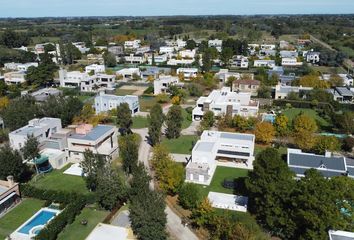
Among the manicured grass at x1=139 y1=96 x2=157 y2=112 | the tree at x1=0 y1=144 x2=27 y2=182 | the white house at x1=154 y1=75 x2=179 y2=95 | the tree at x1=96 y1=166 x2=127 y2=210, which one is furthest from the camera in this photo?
the white house at x1=154 y1=75 x2=179 y2=95

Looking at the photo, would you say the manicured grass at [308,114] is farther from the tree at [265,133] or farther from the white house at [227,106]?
the tree at [265,133]

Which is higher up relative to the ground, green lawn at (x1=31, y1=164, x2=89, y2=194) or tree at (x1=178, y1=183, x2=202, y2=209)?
tree at (x1=178, y1=183, x2=202, y2=209)

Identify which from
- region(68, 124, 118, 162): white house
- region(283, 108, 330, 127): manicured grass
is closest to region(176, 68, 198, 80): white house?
region(283, 108, 330, 127): manicured grass

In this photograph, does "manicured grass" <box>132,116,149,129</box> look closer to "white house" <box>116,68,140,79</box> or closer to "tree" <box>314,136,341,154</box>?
"tree" <box>314,136,341,154</box>

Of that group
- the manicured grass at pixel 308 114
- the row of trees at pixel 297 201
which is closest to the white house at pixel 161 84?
the manicured grass at pixel 308 114

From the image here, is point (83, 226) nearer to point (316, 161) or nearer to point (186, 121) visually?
point (316, 161)

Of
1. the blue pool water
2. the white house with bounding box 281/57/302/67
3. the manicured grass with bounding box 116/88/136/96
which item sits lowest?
the manicured grass with bounding box 116/88/136/96

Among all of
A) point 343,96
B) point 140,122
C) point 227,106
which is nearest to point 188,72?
point 140,122

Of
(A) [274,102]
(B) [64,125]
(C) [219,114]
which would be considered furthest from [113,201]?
(A) [274,102]
